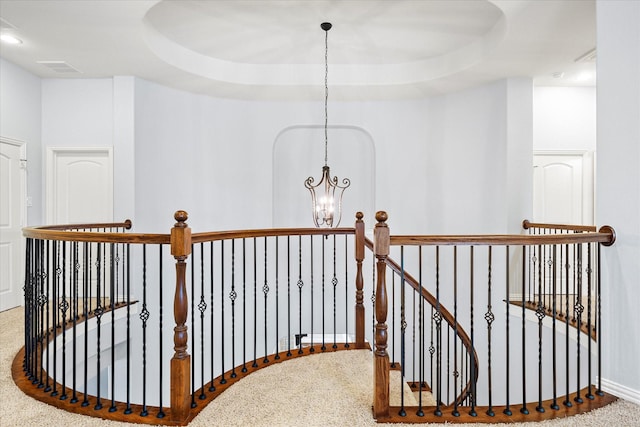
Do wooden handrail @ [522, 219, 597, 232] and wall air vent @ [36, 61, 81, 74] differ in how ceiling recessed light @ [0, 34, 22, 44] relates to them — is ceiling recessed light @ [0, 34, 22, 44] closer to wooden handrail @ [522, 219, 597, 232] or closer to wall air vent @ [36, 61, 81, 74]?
wall air vent @ [36, 61, 81, 74]

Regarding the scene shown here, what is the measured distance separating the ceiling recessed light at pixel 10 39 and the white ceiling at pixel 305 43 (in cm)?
8

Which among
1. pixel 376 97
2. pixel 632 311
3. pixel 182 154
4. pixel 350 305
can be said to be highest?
pixel 376 97

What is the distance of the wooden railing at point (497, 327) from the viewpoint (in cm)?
223

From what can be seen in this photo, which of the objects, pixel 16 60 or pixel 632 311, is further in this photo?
pixel 16 60

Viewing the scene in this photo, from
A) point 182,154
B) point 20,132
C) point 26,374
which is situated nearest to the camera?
point 26,374

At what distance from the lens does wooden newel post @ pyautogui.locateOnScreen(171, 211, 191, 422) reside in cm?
218

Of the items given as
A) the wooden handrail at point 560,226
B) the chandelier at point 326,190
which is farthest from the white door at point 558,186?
the chandelier at point 326,190

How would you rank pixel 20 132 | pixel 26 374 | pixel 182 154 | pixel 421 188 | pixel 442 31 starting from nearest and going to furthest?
pixel 26 374 < pixel 442 31 < pixel 20 132 < pixel 182 154 < pixel 421 188

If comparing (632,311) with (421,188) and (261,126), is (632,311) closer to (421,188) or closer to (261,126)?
(421,188)

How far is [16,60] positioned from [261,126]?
3.12m

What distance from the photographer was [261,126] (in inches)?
244

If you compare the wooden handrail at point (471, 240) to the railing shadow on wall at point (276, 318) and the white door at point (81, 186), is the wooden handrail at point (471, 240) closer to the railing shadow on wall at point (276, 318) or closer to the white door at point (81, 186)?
→ the railing shadow on wall at point (276, 318)

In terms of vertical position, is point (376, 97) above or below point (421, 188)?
above

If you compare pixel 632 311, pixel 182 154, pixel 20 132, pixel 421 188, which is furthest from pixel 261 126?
pixel 632 311
